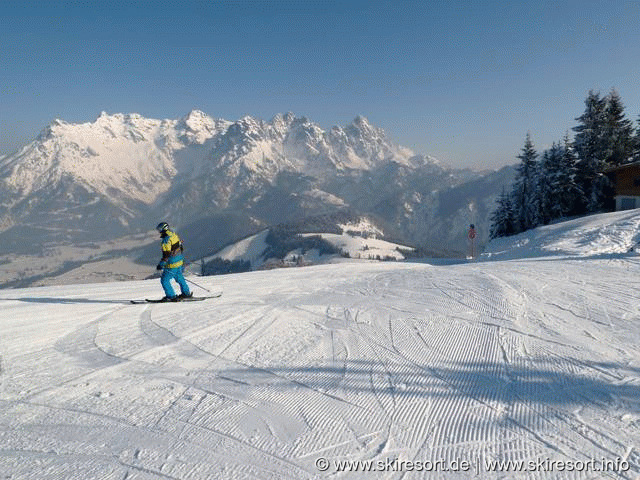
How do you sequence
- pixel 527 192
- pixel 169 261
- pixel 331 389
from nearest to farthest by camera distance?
1. pixel 331 389
2. pixel 169 261
3. pixel 527 192

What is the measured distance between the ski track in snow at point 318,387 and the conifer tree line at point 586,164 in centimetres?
3534

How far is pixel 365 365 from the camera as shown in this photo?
5293mm

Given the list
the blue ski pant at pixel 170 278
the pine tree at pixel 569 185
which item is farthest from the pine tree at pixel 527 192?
the blue ski pant at pixel 170 278

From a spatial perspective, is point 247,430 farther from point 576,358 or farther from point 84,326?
point 84,326

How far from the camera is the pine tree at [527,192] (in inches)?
1599

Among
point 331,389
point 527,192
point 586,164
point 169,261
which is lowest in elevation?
point 331,389

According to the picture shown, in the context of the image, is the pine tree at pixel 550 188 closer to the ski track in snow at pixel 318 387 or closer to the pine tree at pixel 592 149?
the pine tree at pixel 592 149

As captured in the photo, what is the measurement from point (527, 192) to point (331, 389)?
45128mm

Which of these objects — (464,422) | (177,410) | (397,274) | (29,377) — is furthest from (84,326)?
(397,274)

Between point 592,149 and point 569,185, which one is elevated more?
point 592,149

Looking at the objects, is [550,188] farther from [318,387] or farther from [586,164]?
[318,387]

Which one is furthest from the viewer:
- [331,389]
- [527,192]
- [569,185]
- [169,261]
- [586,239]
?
[527,192]

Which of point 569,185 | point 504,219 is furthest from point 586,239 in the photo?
point 504,219

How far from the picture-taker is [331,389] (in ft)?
15.1
